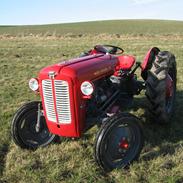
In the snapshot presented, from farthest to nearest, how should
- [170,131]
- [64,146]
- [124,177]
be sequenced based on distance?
1. [170,131]
2. [64,146]
3. [124,177]

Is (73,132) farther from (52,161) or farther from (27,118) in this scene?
(27,118)

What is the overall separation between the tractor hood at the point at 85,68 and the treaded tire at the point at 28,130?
739mm

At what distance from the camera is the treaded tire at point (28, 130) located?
4.83 metres

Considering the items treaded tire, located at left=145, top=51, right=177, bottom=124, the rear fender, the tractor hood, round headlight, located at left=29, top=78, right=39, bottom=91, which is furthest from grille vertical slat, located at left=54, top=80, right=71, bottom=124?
the rear fender

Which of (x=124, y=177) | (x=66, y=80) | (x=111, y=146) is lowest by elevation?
(x=124, y=177)

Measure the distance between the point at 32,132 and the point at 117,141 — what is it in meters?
1.41

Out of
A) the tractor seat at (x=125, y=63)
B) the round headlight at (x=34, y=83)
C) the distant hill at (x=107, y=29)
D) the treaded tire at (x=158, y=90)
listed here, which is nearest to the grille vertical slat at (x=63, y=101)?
the round headlight at (x=34, y=83)

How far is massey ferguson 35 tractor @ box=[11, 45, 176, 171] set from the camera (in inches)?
165

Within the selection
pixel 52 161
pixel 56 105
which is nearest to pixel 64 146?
pixel 52 161

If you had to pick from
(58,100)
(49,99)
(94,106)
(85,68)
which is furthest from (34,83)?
(94,106)

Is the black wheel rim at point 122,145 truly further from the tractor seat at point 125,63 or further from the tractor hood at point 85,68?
the tractor seat at point 125,63

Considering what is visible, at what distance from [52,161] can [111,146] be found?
32.8 inches

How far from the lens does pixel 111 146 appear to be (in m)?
4.29

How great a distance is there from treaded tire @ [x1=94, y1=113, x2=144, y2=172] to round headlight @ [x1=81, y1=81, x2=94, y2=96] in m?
0.43
